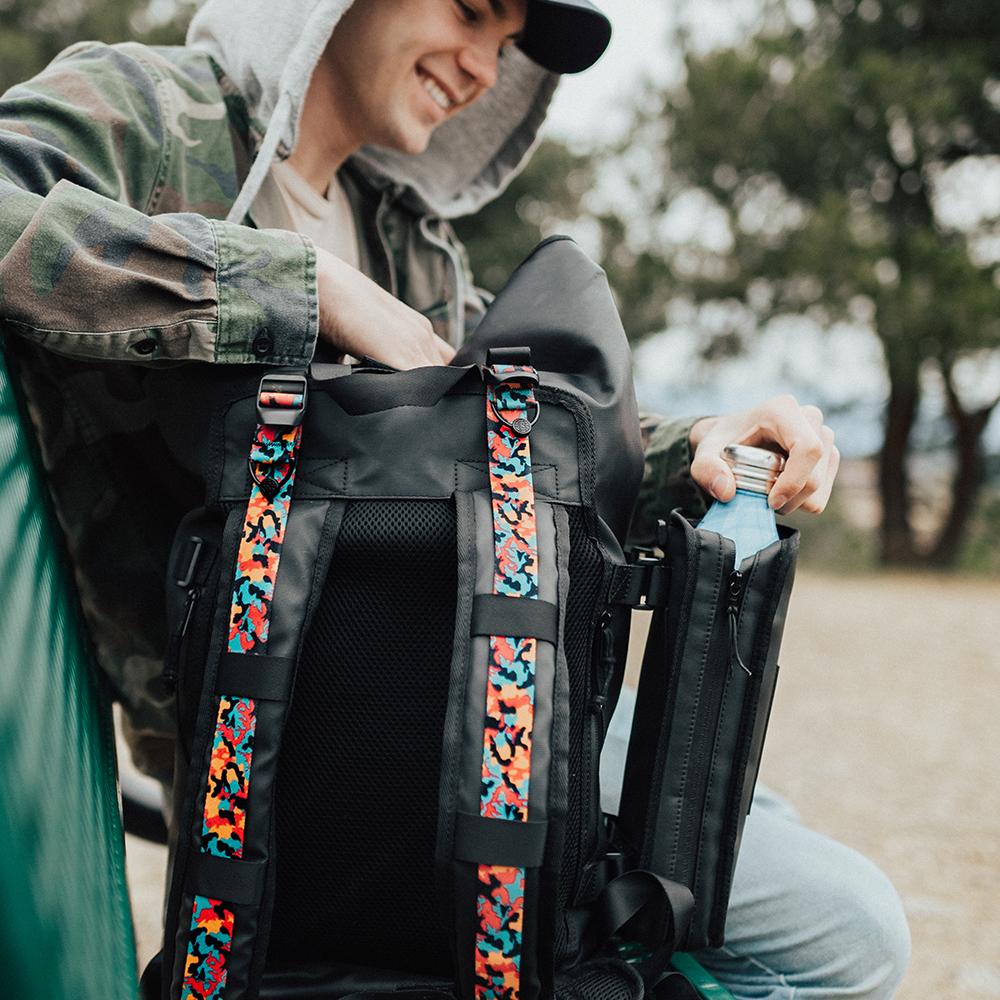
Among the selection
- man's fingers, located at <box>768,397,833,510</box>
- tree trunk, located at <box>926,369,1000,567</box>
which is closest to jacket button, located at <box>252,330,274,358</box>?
man's fingers, located at <box>768,397,833,510</box>

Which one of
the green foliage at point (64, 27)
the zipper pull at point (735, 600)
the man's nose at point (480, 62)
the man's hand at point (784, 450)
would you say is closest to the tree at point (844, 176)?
the green foliage at point (64, 27)

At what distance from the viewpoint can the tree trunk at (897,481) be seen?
39.4ft

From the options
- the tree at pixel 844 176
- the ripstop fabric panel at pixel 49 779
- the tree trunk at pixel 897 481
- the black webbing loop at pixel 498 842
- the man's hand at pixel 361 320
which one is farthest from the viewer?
the tree trunk at pixel 897 481

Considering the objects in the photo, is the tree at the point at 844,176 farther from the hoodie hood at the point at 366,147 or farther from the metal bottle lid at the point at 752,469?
the metal bottle lid at the point at 752,469

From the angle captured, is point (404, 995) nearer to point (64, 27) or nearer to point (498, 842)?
point (498, 842)

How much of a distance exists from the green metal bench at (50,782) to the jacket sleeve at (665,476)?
0.56 meters

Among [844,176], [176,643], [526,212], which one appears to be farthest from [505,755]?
[844,176]

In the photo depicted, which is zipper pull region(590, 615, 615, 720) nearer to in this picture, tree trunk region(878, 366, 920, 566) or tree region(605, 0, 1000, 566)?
tree region(605, 0, 1000, 566)

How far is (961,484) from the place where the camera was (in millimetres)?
11867

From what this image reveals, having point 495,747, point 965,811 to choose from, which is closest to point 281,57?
point 495,747

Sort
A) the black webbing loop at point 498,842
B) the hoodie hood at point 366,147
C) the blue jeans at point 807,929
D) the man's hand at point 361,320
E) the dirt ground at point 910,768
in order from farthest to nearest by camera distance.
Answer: the dirt ground at point 910,768, the hoodie hood at point 366,147, the blue jeans at point 807,929, the man's hand at point 361,320, the black webbing loop at point 498,842

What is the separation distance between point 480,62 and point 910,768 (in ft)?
11.0

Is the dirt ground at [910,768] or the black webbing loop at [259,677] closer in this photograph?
the black webbing loop at [259,677]

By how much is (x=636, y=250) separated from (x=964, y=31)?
12.8ft
